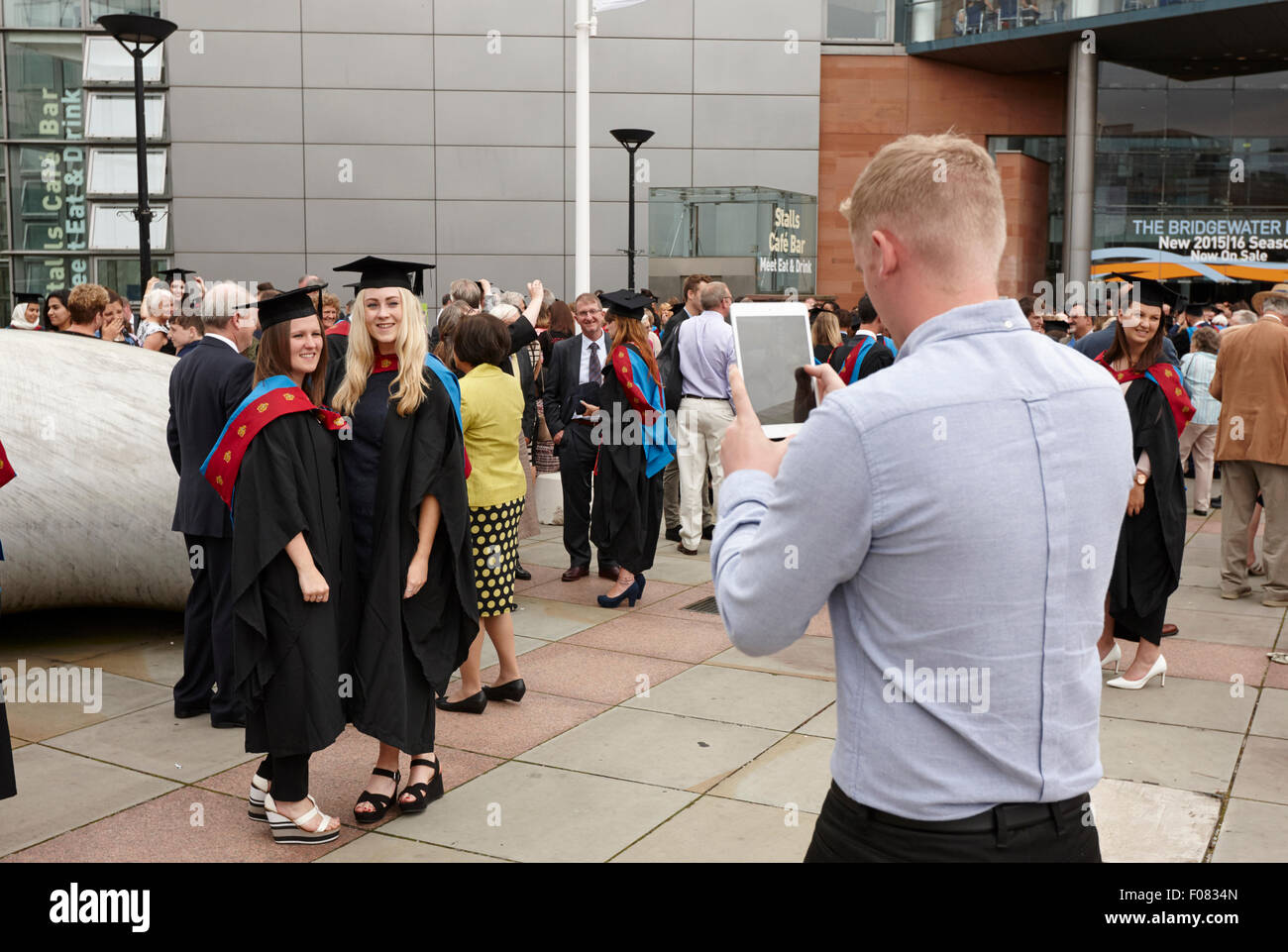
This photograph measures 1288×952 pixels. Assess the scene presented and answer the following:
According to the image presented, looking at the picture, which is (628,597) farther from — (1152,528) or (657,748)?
(1152,528)

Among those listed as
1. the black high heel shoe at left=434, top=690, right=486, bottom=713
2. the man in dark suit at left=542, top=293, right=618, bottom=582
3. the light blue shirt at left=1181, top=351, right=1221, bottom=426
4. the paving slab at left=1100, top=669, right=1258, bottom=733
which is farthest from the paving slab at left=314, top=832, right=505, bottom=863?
the light blue shirt at left=1181, top=351, right=1221, bottom=426

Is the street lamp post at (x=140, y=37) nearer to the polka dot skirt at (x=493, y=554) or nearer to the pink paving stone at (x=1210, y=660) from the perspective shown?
the polka dot skirt at (x=493, y=554)

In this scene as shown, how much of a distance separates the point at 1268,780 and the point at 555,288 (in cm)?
2075

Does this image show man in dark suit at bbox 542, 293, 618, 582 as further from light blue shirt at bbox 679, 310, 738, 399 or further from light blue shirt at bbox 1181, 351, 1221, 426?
light blue shirt at bbox 1181, 351, 1221, 426

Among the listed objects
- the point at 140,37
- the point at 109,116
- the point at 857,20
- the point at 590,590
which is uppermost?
the point at 857,20

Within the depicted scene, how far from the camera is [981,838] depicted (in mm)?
1842

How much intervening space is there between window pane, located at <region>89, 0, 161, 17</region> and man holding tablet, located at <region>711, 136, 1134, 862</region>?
25757mm

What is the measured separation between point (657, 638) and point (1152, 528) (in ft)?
10.2

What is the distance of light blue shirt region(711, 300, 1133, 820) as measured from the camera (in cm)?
171

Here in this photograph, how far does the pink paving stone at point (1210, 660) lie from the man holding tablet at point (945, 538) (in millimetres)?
5990

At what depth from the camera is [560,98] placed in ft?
80.8

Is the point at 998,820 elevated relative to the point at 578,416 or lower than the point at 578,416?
lower

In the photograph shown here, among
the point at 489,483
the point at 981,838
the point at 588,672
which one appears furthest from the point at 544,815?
the point at 981,838

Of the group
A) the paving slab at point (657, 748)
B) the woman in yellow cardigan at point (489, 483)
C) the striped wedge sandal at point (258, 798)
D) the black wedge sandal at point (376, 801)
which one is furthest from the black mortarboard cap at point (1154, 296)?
the striped wedge sandal at point (258, 798)
